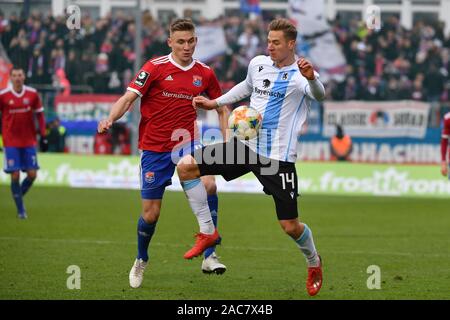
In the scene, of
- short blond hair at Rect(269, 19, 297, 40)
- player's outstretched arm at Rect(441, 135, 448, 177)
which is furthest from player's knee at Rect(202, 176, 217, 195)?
player's outstretched arm at Rect(441, 135, 448, 177)

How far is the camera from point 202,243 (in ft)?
31.1

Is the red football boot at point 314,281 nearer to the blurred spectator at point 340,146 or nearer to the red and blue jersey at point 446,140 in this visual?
the red and blue jersey at point 446,140

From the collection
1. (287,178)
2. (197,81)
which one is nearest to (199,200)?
(287,178)

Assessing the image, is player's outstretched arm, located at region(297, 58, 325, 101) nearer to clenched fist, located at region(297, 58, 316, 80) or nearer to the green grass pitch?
clenched fist, located at region(297, 58, 316, 80)

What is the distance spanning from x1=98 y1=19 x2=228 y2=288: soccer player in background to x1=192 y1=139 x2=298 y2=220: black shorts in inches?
25.7

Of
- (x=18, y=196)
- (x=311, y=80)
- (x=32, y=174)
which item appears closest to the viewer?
(x=311, y=80)

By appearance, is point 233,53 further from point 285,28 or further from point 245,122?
point 245,122

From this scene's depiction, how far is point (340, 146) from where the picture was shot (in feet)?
84.2

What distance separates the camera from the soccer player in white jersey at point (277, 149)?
933cm

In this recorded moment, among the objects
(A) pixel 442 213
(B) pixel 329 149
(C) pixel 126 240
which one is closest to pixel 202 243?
(C) pixel 126 240

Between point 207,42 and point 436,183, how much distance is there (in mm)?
7908

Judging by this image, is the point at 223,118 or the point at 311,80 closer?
the point at 311,80

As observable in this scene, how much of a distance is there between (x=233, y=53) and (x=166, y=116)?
17899mm
